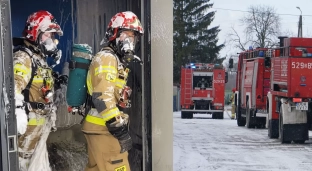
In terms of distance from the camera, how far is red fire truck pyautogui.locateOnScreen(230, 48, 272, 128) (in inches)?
532

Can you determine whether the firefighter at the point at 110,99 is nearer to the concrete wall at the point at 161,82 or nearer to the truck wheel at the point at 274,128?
the concrete wall at the point at 161,82

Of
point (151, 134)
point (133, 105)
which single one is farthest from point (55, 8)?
point (151, 134)

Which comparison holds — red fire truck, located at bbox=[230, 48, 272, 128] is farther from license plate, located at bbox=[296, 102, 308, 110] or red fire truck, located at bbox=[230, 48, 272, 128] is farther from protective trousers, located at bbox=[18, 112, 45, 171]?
protective trousers, located at bbox=[18, 112, 45, 171]

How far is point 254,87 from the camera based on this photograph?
13.8 metres

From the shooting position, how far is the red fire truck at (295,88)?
9.55 metres

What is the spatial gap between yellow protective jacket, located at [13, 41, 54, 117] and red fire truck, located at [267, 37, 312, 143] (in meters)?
6.89

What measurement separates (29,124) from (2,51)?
4.44ft

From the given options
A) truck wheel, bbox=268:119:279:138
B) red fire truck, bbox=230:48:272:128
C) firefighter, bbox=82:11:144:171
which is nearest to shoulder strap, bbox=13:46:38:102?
firefighter, bbox=82:11:144:171

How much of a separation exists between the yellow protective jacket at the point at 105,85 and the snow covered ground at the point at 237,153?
331cm

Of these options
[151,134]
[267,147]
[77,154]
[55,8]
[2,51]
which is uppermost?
[55,8]

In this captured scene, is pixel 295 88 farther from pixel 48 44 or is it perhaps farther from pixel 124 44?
pixel 48 44

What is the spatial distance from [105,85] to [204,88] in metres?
17.2

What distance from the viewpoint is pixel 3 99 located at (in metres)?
2.73

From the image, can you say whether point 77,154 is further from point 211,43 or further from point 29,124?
point 211,43
